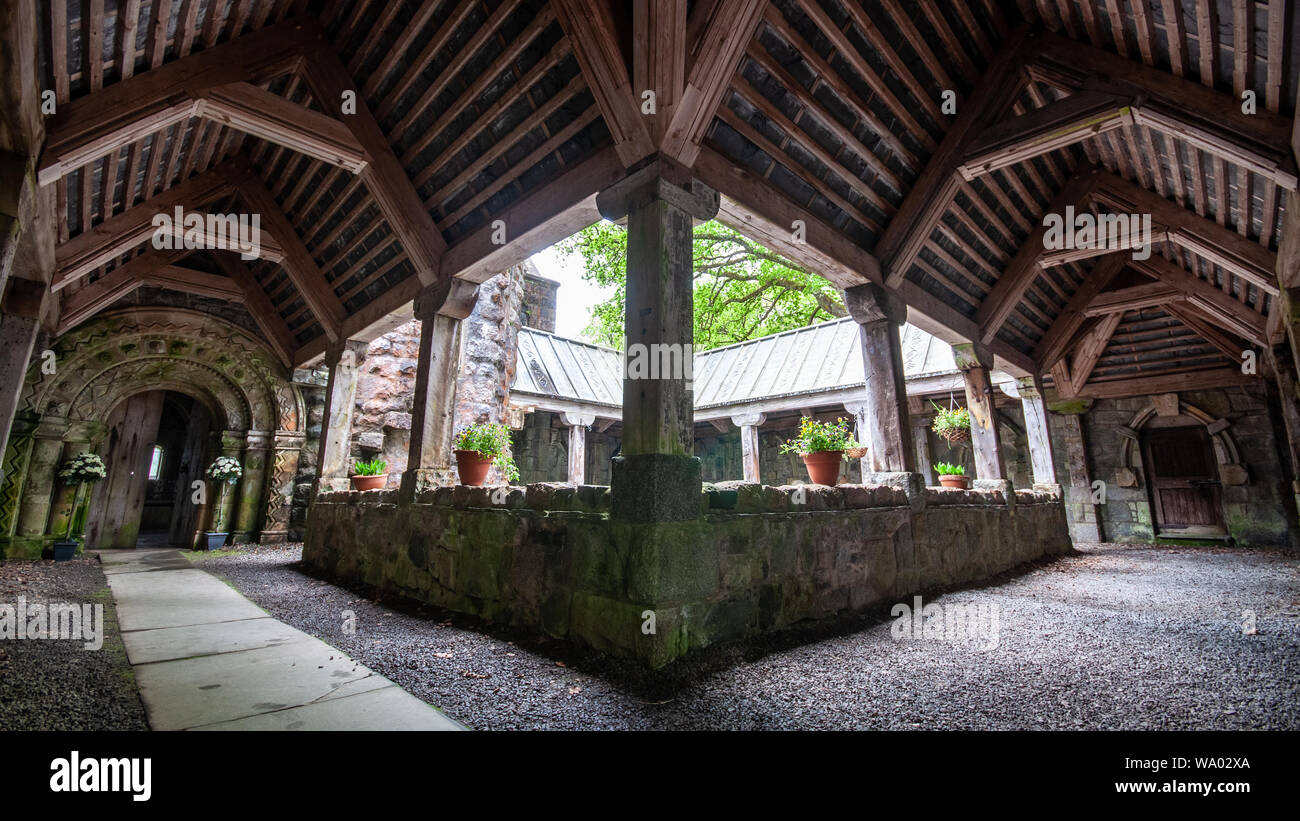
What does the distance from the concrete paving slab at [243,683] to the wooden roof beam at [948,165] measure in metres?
5.26

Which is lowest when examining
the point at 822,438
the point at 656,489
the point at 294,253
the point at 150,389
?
the point at 656,489

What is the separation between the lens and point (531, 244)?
169 inches

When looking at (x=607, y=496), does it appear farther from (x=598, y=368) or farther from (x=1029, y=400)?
(x=598, y=368)

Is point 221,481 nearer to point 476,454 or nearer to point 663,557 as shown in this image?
point 476,454

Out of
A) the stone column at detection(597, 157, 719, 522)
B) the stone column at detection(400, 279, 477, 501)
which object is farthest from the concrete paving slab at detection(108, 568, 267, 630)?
the stone column at detection(597, 157, 719, 522)

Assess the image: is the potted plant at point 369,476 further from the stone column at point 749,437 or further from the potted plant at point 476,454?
the stone column at point 749,437

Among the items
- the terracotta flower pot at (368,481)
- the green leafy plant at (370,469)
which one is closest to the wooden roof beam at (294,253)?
the green leafy plant at (370,469)

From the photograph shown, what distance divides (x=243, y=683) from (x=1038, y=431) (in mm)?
9626

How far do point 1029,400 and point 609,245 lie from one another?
903cm

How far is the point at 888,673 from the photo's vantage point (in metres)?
2.61

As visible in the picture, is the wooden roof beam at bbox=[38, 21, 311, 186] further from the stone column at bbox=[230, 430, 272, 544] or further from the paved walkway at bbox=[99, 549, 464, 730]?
the stone column at bbox=[230, 430, 272, 544]

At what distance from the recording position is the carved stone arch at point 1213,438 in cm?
894

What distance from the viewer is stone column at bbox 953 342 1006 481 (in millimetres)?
6625

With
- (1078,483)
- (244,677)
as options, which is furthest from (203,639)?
(1078,483)
